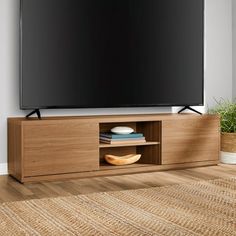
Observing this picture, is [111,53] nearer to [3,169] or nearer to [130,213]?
[3,169]

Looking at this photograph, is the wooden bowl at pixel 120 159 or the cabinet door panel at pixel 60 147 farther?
the wooden bowl at pixel 120 159

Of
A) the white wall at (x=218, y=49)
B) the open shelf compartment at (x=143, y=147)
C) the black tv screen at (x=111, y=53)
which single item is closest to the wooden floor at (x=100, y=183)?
the open shelf compartment at (x=143, y=147)

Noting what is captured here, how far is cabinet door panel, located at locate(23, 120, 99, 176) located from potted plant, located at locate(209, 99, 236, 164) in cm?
139

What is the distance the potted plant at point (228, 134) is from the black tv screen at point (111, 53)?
1.15ft

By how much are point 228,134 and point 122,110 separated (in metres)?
1.04

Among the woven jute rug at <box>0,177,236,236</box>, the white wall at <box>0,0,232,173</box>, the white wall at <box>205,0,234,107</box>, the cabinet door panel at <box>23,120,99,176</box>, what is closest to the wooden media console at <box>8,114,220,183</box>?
the cabinet door panel at <box>23,120,99,176</box>

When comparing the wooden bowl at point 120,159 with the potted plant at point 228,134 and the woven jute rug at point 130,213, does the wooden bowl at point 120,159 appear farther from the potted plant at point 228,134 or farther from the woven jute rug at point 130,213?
the potted plant at point 228,134

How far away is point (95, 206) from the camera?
3096mm

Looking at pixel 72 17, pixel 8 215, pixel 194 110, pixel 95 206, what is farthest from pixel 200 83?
pixel 8 215

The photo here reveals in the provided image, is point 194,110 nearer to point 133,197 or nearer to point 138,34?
point 138,34

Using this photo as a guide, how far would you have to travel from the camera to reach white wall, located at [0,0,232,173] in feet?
13.4

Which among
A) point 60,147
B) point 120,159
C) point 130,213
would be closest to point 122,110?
point 120,159

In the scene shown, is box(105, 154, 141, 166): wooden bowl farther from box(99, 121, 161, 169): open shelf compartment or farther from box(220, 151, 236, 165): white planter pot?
box(220, 151, 236, 165): white planter pot

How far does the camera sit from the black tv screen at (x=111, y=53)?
3.97 meters
